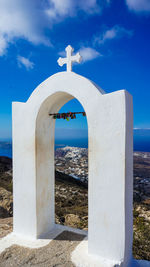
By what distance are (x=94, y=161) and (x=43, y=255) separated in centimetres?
212

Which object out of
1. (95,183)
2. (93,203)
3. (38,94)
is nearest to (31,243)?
(93,203)

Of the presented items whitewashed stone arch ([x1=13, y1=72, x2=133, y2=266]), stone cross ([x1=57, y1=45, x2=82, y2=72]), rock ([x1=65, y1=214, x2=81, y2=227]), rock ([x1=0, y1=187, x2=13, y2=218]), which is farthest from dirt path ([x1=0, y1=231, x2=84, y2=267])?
rock ([x1=0, y1=187, x2=13, y2=218])

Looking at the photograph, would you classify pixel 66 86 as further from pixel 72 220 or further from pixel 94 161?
pixel 72 220

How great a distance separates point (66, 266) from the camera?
11.5 ft

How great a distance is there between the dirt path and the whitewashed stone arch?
50 centimetres

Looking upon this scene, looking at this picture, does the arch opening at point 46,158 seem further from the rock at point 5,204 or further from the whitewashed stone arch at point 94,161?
the rock at point 5,204

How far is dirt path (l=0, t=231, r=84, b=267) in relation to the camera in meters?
3.61

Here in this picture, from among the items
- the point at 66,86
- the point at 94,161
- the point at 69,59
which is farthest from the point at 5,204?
the point at 69,59

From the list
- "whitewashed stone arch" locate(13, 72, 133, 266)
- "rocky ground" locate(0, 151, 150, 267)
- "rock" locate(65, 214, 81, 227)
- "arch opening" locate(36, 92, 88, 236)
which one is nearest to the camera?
"whitewashed stone arch" locate(13, 72, 133, 266)

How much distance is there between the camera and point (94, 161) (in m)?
3.79

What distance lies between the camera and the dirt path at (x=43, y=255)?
361 cm

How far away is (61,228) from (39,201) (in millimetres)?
1061

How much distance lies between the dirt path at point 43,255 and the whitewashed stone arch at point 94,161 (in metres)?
0.50

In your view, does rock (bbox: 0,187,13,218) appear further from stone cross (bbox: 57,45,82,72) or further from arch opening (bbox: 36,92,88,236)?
stone cross (bbox: 57,45,82,72)
